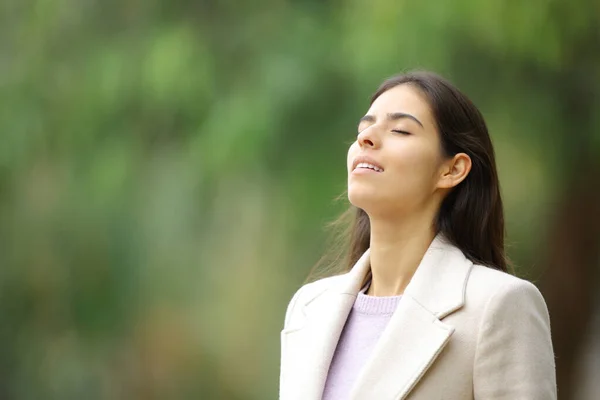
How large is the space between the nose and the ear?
0.16 m

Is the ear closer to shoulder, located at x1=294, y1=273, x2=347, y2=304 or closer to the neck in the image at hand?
the neck

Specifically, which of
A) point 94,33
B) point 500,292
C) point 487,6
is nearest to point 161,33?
point 94,33

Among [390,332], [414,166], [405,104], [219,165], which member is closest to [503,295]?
[390,332]

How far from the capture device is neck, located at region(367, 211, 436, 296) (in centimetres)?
189

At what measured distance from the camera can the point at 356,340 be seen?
73.9 inches

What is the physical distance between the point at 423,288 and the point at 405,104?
0.41 m

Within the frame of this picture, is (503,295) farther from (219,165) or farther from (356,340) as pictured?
(219,165)

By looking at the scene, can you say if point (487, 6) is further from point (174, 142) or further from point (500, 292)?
point (500, 292)

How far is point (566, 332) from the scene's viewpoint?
3512 mm

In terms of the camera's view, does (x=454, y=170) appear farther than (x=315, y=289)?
No

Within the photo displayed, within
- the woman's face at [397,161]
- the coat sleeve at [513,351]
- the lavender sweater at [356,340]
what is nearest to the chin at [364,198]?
the woman's face at [397,161]

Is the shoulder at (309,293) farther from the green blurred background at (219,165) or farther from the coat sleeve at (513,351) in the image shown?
the green blurred background at (219,165)

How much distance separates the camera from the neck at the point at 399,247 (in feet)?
6.22

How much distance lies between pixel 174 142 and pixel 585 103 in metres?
1.93
